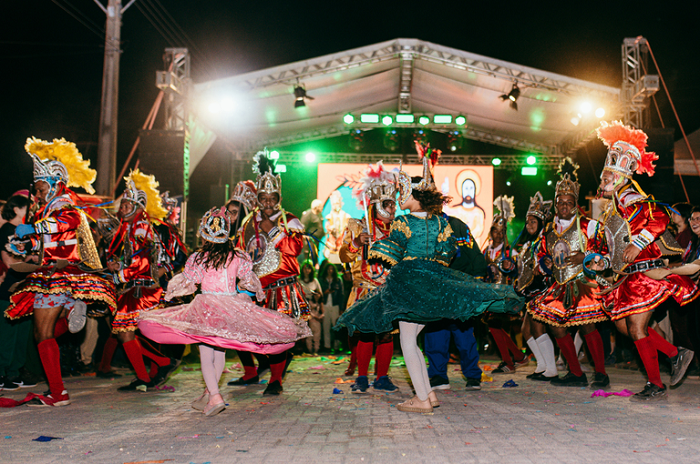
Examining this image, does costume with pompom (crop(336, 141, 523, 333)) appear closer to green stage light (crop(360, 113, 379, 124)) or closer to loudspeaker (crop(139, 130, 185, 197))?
loudspeaker (crop(139, 130, 185, 197))

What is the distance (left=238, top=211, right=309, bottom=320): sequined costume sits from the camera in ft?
19.1

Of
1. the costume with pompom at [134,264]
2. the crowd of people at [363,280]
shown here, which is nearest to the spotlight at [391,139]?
the crowd of people at [363,280]

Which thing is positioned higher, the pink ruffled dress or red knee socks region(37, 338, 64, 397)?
the pink ruffled dress

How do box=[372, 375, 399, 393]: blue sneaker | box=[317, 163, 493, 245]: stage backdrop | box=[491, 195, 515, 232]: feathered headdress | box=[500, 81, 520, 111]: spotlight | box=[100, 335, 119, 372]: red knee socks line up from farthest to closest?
box=[317, 163, 493, 245]: stage backdrop, box=[500, 81, 520, 111]: spotlight, box=[491, 195, 515, 232]: feathered headdress, box=[100, 335, 119, 372]: red knee socks, box=[372, 375, 399, 393]: blue sneaker

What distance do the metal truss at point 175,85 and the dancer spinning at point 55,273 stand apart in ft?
20.7

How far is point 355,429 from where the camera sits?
3895 mm

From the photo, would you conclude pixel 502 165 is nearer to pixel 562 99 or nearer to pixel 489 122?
pixel 489 122

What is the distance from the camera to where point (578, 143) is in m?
14.7

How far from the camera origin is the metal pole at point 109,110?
35.0 feet

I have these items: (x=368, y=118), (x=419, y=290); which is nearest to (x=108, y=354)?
(x=419, y=290)

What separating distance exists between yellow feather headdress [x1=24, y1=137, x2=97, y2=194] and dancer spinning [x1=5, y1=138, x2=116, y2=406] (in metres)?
0.14

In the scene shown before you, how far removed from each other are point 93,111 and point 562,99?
1457cm

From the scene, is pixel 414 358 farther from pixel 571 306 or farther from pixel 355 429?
pixel 571 306

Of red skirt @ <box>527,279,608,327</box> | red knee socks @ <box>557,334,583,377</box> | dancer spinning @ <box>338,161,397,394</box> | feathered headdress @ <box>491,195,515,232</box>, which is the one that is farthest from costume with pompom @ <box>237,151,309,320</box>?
feathered headdress @ <box>491,195,515,232</box>
